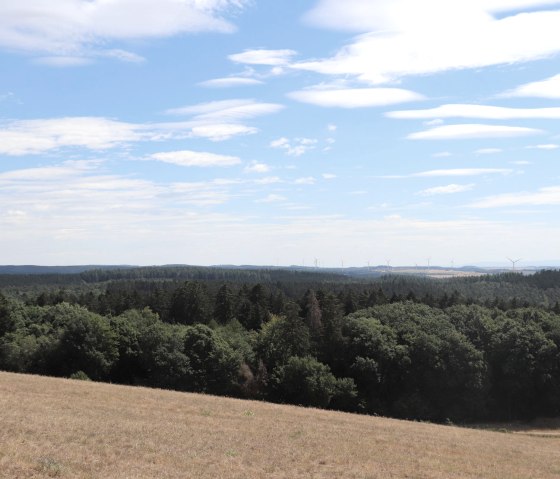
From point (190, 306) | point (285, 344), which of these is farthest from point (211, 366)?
point (190, 306)

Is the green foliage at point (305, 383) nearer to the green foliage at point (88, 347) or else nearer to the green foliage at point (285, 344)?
the green foliage at point (285, 344)

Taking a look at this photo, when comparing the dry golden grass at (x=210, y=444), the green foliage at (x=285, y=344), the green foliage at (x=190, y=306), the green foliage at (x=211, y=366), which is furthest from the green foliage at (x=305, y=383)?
the green foliage at (x=190, y=306)

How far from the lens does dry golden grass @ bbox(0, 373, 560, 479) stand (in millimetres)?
18734

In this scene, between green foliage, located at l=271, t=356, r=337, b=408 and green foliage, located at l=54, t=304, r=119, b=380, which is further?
green foliage, located at l=54, t=304, r=119, b=380

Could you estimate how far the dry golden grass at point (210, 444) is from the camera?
18.7 metres

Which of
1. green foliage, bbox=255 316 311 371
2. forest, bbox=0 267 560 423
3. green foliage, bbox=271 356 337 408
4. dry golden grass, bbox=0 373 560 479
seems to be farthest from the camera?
green foliage, bbox=255 316 311 371

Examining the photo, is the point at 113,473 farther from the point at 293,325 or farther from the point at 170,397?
the point at 293,325

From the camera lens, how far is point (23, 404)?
28.7 m

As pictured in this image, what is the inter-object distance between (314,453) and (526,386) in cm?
6100

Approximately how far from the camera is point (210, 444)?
2395cm

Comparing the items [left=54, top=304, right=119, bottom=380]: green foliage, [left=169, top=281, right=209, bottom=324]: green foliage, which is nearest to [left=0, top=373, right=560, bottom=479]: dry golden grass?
[left=54, top=304, right=119, bottom=380]: green foliage

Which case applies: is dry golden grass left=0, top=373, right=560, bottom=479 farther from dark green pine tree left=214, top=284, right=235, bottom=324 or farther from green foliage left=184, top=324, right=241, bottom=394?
dark green pine tree left=214, top=284, right=235, bottom=324

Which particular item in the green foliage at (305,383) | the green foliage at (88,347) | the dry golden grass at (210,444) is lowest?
the green foliage at (305,383)

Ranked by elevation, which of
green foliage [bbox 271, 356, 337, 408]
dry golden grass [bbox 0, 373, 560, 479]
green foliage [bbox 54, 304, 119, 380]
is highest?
dry golden grass [bbox 0, 373, 560, 479]
